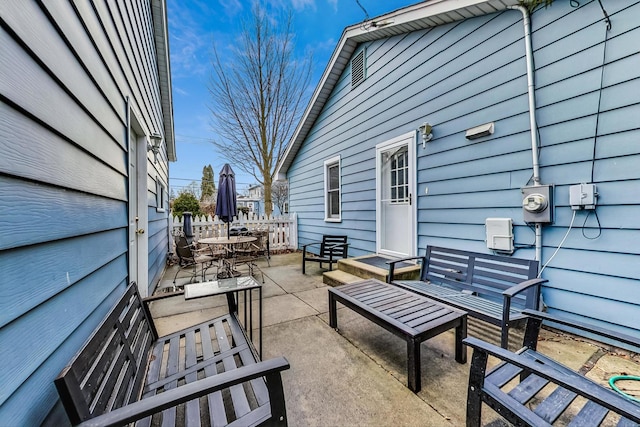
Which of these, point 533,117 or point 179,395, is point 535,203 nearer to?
point 533,117

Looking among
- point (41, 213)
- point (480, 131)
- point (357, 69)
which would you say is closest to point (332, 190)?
point (357, 69)

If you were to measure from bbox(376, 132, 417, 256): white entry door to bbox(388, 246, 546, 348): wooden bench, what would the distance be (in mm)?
950

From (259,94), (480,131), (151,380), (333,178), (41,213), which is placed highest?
(259,94)

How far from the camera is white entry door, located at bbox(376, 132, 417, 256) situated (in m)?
4.09

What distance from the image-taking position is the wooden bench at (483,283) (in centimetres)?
204

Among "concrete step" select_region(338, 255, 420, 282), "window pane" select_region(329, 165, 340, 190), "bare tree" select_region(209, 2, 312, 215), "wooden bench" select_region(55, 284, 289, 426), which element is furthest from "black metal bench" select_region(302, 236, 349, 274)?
"bare tree" select_region(209, 2, 312, 215)

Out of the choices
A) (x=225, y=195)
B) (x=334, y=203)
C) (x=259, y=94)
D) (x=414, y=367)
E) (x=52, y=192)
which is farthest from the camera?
(x=259, y=94)

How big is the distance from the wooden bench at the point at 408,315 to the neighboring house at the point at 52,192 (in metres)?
1.85

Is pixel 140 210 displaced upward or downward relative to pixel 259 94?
downward

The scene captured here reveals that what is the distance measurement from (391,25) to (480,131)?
2348 millimetres

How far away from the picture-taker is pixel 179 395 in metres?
0.92

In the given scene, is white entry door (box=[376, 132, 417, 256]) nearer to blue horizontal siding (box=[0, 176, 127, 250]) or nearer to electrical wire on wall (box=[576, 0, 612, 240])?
electrical wire on wall (box=[576, 0, 612, 240])

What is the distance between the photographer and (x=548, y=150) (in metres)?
2.58

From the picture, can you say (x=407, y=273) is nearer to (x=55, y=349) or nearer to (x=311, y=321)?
(x=311, y=321)
